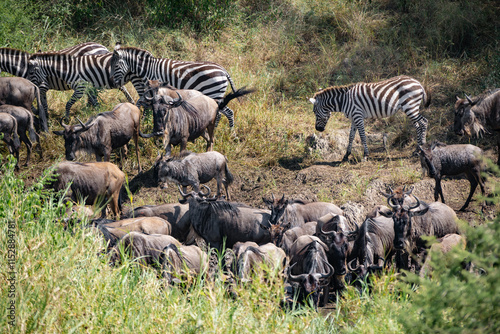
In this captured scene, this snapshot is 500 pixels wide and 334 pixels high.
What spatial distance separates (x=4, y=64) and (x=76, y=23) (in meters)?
3.91

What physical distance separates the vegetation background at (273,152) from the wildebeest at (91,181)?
1092 mm

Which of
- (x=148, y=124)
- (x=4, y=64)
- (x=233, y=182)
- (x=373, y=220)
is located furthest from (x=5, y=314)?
(x=4, y=64)

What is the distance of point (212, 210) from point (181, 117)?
290 centimetres

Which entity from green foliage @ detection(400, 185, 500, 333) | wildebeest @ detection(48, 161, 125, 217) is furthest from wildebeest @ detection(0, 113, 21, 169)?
green foliage @ detection(400, 185, 500, 333)

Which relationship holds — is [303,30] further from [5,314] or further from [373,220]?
[5,314]

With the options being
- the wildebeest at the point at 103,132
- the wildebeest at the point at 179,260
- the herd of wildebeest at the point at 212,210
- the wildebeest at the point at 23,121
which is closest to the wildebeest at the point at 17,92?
the herd of wildebeest at the point at 212,210

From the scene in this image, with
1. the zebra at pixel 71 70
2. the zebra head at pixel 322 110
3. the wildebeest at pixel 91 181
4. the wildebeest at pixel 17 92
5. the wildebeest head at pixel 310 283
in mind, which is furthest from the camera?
the zebra at pixel 71 70

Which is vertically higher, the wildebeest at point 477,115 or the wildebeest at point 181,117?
the wildebeest at point 477,115

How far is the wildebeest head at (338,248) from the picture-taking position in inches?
278

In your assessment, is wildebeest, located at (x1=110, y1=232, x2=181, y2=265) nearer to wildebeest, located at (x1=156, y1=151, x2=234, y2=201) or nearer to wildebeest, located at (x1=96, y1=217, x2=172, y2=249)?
wildebeest, located at (x1=96, y1=217, x2=172, y2=249)

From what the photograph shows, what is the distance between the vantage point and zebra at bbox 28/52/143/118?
12766mm

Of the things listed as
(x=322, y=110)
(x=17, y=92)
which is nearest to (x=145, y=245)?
(x=322, y=110)

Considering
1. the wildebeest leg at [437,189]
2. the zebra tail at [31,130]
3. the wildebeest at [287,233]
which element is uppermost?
the wildebeest leg at [437,189]

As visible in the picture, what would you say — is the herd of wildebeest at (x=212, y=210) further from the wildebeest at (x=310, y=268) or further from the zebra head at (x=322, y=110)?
the zebra head at (x=322, y=110)
